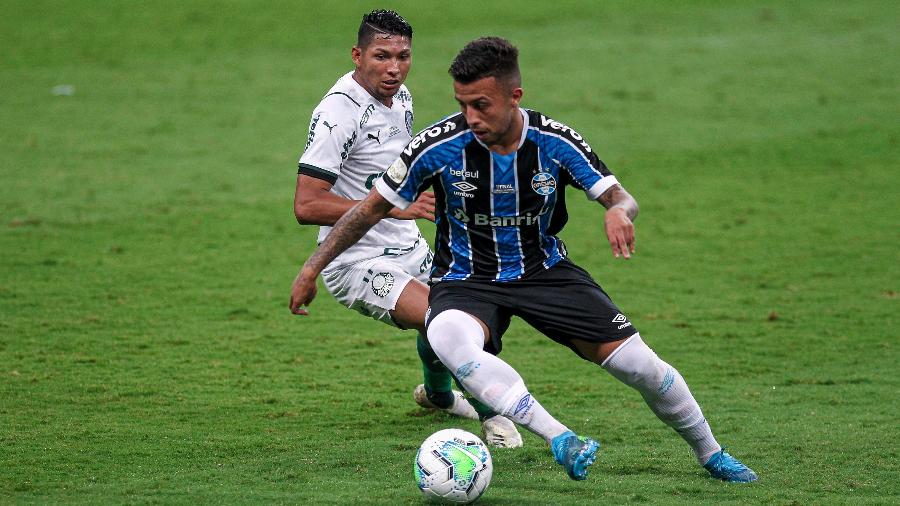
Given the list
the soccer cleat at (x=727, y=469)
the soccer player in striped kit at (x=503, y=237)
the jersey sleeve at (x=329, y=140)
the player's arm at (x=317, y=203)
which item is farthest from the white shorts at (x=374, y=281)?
the soccer cleat at (x=727, y=469)

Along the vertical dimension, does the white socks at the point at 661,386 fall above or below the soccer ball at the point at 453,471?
above

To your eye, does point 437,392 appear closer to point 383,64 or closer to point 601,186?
point 383,64

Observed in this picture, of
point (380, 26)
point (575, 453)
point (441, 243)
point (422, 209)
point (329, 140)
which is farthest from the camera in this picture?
point (380, 26)

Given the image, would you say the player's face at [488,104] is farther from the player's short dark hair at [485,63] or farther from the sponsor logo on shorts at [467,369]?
the sponsor logo on shorts at [467,369]

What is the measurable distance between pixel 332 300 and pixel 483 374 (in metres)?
5.67

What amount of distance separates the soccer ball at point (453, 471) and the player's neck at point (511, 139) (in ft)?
4.58

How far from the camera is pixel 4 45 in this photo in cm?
2288

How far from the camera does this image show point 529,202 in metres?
5.93

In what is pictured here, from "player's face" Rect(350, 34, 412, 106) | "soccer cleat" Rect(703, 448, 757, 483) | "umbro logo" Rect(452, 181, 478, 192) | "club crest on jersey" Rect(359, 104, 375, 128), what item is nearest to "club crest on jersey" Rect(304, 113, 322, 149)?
"club crest on jersey" Rect(359, 104, 375, 128)

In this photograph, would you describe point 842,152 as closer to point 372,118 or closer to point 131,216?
point 131,216

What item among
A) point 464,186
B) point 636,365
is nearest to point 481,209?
point 464,186

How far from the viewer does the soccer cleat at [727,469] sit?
600cm

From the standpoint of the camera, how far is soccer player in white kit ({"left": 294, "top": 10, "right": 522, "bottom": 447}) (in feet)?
22.4

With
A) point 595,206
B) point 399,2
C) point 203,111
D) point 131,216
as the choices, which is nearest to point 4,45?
point 203,111
